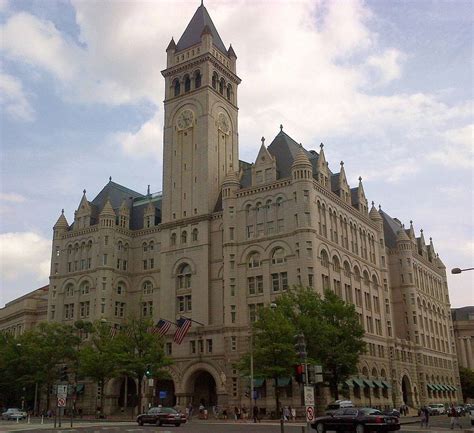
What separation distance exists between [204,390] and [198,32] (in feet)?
180

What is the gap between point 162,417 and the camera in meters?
48.0

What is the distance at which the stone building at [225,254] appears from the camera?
74.2 meters

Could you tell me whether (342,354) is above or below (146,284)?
below

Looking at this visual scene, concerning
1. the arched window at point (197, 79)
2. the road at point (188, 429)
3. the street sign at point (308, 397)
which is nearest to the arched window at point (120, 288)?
the arched window at point (197, 79)

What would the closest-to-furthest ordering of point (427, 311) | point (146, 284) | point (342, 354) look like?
point (342, 354), point (146, 284), point (427, 311)

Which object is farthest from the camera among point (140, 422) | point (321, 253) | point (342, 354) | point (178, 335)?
point (321, 253)

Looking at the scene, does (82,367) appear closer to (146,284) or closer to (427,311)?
(146,284)

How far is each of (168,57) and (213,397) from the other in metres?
53.3

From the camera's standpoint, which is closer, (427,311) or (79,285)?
(79,285)

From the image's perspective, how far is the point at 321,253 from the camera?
246 ft

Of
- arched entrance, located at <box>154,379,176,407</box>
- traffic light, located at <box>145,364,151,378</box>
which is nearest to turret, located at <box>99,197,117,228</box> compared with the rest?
arched entrance, located at <box>154,379,176,407</box>

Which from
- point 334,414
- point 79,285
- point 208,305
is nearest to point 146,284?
point 79,285

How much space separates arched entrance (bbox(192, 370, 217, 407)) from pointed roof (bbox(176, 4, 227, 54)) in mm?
50800

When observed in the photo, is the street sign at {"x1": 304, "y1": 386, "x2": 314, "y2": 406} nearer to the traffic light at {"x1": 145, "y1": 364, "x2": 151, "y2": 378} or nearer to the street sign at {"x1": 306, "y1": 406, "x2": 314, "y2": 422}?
the street sign at {"x1": 306, "y1": 406, "x2": 314, "y2": 422}
